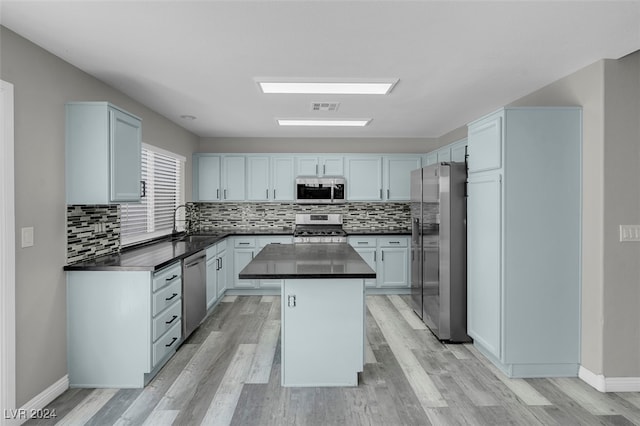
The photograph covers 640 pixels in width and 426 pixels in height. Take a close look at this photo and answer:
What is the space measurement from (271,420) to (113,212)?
2.46 meters

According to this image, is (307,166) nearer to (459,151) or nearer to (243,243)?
(243,243)

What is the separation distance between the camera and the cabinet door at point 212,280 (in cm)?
476

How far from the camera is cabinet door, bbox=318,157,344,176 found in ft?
20.1

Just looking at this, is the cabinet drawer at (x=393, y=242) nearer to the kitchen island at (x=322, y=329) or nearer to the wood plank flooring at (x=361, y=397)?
the wood plank flooring at (x=361, y=397)

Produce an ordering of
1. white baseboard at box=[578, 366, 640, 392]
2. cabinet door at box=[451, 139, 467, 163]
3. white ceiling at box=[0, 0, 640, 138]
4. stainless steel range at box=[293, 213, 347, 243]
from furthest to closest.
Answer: stainless steel range at box=[293, 213, 347, 243] → cabinet door at box=[451, 139, 467, 163] → white baseboard at box=[578, 366, 640, 392] → white ceiling at box=[0, 0, 640, 138]

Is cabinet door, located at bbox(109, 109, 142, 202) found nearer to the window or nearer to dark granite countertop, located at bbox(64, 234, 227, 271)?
dark granite countertop, located at bbox(64, 234, 227, 271)

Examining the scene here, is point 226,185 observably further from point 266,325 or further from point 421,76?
point 421,76

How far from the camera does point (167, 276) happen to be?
3.35 meters

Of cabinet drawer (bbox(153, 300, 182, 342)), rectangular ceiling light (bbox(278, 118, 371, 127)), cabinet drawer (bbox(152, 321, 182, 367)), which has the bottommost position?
cabinet drawer (bbox(152, 321, 182, 367))

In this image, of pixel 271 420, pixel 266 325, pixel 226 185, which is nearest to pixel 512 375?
pixel 271 420

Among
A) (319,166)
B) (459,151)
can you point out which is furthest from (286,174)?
(459,151)

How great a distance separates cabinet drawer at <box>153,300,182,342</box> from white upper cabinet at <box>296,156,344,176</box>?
10.1 ft

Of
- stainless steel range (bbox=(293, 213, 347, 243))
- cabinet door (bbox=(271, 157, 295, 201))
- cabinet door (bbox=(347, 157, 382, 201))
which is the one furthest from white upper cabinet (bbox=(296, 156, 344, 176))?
stainless steel range (bbox=(293, 213, 347, 243))

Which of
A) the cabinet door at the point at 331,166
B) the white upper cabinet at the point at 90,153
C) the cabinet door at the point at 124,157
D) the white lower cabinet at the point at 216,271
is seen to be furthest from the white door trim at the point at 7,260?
the cabinet door at the point at 331,166
